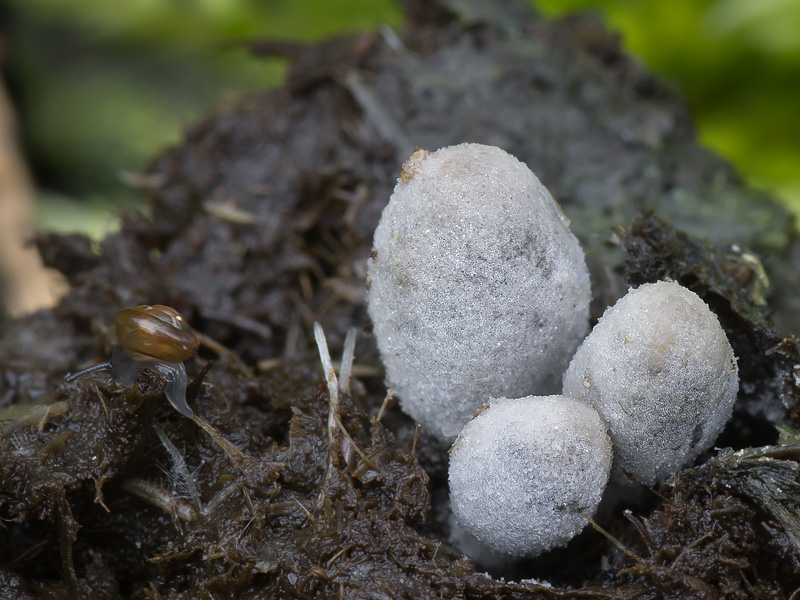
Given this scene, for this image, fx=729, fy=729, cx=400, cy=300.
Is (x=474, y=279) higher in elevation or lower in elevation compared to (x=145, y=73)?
higher

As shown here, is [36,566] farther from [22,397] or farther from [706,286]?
[706,286]

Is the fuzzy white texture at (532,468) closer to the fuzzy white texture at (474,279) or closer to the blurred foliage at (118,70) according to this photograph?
the fuzzy white texture at (474,279)

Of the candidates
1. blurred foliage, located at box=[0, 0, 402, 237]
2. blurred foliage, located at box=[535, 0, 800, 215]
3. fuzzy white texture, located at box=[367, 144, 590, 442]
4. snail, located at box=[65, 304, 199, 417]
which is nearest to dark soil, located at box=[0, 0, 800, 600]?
snail, located at box=[65, 304, 199, 417]

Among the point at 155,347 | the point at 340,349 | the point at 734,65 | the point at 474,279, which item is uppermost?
the point at 474,279

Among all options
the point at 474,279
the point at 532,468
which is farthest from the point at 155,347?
the point at 532,468

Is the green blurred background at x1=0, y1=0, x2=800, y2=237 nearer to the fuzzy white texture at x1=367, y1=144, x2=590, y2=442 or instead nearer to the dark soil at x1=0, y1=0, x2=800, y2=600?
the dark soil at x1=0, y1=0, x2=800, y2=600

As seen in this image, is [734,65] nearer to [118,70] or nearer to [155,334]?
[155,334]

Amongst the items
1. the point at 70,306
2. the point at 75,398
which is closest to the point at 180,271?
the point at 70,306
